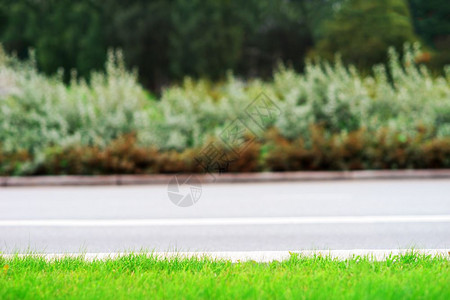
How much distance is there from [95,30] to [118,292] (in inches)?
1828

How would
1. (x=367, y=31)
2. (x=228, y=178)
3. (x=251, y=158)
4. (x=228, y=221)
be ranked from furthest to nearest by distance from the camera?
(x=367, y=31) → (x=251, y=158) → (x=228, y=178) → (x=228, y=221)

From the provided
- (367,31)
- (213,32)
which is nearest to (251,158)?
(367,31)

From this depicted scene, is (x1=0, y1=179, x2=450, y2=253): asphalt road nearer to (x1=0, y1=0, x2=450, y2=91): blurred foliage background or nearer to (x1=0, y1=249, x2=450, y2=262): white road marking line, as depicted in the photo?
(x1=0, y1=249, x2=450, y2=262): white road marking line

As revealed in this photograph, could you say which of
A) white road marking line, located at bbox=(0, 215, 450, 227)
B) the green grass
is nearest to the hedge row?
white road marking line, located at bbox=(0, 215, 450, 227)

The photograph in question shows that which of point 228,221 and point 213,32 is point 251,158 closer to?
point 228,221

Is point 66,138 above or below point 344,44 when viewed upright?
below

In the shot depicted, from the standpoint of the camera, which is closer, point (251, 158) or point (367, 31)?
point (251, 158)

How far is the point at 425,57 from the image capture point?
36.5 m

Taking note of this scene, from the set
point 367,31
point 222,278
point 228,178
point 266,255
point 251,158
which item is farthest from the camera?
point 367,31

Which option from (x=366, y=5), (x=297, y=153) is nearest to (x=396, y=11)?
(x=366, y=5)

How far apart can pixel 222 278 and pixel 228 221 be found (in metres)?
2.70

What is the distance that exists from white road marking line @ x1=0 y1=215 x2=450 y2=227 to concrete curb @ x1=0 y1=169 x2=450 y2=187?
3873 millimetres

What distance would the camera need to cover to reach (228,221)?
255 inches

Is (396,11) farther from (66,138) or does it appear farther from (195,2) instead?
(66,138)
